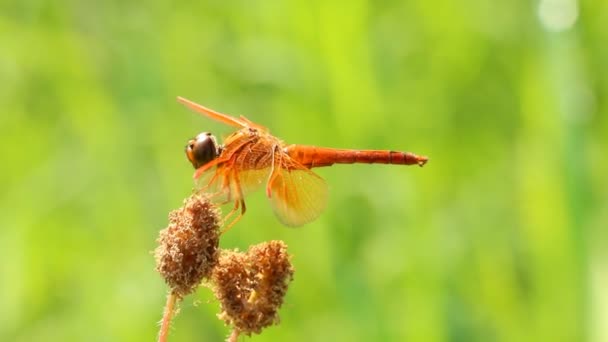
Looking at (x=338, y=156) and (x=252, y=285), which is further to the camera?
(x=338, y=156)

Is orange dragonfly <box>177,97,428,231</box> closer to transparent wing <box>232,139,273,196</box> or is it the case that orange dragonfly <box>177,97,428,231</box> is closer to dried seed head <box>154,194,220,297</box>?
transparent wing <box>232,139,273,196</box>

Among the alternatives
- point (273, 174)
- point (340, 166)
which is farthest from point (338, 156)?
point (340, 166)

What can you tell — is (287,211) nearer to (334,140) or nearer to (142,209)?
(334,140)

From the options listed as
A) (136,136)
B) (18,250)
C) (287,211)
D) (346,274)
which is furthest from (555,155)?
(18,250)

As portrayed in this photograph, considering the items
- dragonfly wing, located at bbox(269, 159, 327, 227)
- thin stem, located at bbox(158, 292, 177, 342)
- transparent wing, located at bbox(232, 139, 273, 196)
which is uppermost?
transparent wing, located at bbox(232, 139, 273, 196)

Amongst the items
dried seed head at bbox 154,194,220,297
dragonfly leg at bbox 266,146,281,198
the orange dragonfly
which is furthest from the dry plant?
dragonfly leg at bbox 266,146,281,198

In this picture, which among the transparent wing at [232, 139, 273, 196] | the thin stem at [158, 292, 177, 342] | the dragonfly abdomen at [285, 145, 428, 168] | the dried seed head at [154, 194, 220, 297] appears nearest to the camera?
the thin stem at [158, 292, 177, 342]

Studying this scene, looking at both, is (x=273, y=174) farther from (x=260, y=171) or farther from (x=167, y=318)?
(x=167, y=318)
